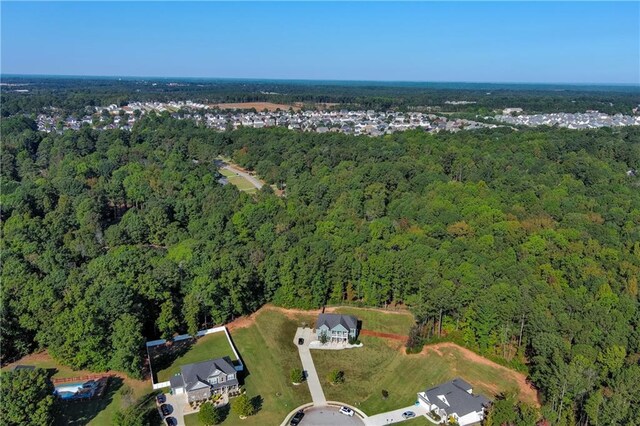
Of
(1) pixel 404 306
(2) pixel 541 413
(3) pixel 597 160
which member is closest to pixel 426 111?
(3) pixel 597 160

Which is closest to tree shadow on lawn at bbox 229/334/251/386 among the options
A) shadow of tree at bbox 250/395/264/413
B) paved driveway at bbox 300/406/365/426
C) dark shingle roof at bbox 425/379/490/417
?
shadow of tree at bbox 250/395/264/413

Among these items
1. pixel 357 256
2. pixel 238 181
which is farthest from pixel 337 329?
pixel 238 181

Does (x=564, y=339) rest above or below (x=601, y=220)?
below

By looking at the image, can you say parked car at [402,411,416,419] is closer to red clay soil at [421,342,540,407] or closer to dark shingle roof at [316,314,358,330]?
red clay soil at [421,342,540,407]

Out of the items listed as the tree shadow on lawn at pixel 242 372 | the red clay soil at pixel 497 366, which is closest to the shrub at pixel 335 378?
the tree shadow on lawn at pixel 242 372

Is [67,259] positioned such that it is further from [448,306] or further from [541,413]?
[541,413]

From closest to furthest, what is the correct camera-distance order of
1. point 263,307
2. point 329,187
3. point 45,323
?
point 45,323
point 263,307
point 329,187
